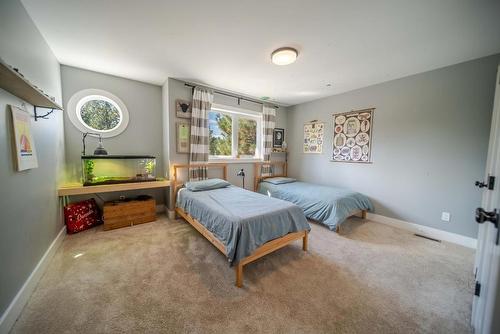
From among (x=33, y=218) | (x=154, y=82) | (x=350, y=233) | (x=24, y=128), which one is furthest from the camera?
(x=154, y=82)

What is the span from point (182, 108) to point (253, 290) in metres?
2.91

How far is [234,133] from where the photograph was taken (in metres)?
3.87

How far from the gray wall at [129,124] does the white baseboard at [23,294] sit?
4.13 ft

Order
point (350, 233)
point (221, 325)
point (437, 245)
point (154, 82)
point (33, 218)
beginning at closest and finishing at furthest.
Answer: point (221, 325) → point (33, 218) → point (437, 245) → point (350, 233) → point (154, 82)

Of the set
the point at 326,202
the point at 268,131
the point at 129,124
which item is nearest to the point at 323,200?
the point at 326,202

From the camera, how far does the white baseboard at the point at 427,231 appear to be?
7.66 ft

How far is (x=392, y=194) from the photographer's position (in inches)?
117

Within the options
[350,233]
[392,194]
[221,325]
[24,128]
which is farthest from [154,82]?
[392,194]

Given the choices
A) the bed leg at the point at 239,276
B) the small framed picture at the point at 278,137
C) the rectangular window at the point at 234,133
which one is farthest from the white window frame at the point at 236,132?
the bed leg at the point at 239,276

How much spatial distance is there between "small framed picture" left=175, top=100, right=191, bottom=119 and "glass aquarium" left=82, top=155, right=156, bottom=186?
91 centimetres

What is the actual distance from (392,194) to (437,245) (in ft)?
2.84

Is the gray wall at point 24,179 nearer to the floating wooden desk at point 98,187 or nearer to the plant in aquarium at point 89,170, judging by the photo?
the floating wooden desk at point 98,187

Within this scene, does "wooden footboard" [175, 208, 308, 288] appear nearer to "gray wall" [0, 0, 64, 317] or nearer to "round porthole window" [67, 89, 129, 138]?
"gray wall" [0, 0, 64, 317]

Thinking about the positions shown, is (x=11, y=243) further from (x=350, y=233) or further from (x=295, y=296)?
(x=350, y=233)
